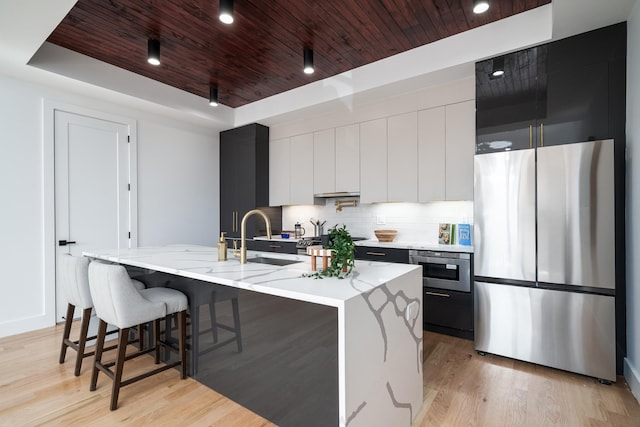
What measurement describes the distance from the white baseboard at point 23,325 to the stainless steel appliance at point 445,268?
4127 mm

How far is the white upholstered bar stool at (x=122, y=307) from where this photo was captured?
6.40ft

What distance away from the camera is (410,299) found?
1824mm

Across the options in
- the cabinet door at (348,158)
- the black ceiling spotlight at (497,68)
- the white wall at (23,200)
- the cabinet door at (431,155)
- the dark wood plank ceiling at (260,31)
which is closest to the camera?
the dark wood plank ceiling at (260,31)

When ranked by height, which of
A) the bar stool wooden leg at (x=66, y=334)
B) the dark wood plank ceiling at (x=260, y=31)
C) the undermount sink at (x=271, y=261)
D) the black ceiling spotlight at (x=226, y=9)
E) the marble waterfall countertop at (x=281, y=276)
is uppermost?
the dark wood plank ceiling at (x=260, y=31)

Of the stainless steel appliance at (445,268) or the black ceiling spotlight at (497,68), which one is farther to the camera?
the stainless steel appliance at (445,268)

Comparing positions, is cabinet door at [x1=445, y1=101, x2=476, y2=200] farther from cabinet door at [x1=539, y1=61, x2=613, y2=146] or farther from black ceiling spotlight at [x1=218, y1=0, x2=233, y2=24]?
black ceiling spotlight at [x1=218, y1=0, x2=233, y2=24]

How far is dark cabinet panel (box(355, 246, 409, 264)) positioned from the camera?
3445 mm

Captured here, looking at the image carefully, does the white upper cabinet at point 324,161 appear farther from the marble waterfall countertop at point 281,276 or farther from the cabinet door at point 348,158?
the marble waterfall countertop at point 281,276

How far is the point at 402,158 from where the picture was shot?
3703 mm

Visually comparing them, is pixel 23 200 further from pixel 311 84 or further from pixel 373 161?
pixel 373 161

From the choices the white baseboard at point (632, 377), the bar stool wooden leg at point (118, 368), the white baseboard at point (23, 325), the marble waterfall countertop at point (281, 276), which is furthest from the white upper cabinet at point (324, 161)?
the white baseboard at point (23, 325)

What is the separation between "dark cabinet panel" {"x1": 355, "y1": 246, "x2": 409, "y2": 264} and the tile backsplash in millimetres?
558

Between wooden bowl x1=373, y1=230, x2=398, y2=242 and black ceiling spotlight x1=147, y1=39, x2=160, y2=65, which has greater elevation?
black ceiling spotlight x1=147, y1=39, x2=160, y2=65

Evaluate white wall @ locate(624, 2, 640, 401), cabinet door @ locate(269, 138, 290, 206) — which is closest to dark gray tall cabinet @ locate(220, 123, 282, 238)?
cabinet door @ locate(269, 138, 290, 206)
